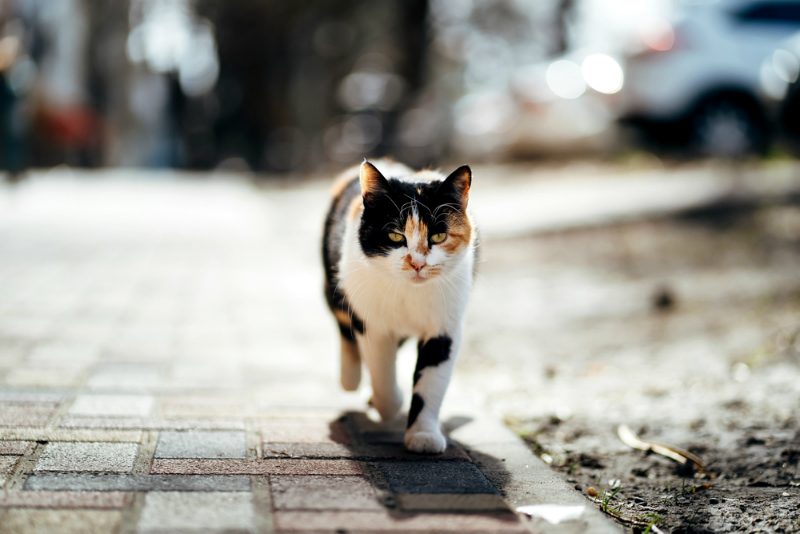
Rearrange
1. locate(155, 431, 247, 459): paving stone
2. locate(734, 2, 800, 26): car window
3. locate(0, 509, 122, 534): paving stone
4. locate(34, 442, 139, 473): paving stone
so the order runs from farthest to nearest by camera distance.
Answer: locate(734, 2, 800, 26): car window < locate(155, 431, 247, 459): paving stone < locate(34, 442, 139, 473): paving stone < locate(0, 509, 122, 534): paving stone

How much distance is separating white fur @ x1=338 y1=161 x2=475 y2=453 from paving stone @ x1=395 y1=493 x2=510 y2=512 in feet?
1.30

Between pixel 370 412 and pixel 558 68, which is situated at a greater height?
pixel 558 68

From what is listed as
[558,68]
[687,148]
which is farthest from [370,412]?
[558,68]

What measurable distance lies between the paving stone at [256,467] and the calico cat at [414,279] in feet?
1.02

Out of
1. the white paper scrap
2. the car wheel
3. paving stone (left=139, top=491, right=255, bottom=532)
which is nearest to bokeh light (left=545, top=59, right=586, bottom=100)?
the car wheel

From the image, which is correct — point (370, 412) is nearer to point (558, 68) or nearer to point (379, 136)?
point (558, 68)

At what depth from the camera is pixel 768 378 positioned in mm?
3859

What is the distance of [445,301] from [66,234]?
623 cm

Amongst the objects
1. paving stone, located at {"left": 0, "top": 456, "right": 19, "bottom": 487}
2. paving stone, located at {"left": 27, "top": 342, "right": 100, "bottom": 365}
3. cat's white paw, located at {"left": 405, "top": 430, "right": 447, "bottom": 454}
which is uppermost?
paving stone, located at {"left": 0, "top": 456, "right": 19, "bottom": 487}

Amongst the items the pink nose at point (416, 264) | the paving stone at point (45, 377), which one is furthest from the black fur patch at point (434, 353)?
the paving stone at point (45, 377)

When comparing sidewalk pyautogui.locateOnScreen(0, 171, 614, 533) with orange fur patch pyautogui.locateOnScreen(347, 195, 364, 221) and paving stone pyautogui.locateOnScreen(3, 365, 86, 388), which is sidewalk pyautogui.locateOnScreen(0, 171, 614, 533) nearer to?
paving stone pyautogui.locateOnScreen(3, 365, 86, 388)

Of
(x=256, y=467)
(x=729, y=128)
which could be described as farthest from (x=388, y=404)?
(x=729, y=128)

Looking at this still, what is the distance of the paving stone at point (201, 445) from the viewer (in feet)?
8.34

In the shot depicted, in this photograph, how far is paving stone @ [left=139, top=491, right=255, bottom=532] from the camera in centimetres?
198
